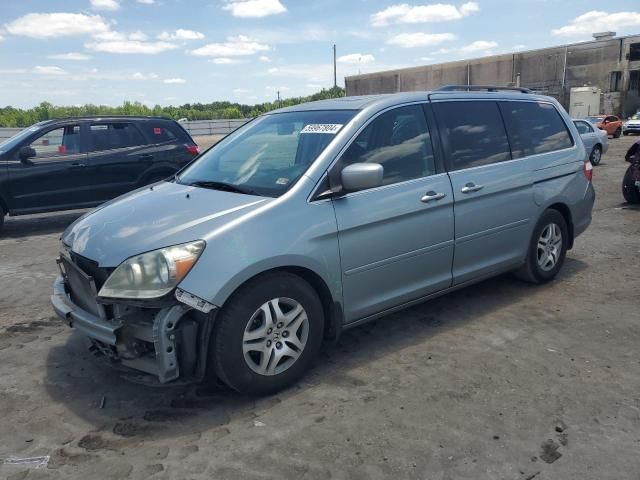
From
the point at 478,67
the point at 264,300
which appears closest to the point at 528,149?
the point at 264,300

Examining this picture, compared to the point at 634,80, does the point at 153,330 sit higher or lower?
lower

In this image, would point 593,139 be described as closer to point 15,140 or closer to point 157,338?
point 15,140

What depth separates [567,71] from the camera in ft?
163

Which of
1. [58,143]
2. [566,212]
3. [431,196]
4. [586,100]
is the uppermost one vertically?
[586,100]

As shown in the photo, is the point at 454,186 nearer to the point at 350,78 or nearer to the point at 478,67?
the point at 478,67

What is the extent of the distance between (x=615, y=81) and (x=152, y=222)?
52.2 m

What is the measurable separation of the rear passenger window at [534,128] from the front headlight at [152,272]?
3249 mm

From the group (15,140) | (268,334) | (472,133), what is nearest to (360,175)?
(268,334)

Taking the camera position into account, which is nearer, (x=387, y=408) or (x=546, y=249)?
(x=387, y=408)

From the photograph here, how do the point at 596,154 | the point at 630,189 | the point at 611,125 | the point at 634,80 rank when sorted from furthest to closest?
the point at 634,80, the point at 611,125, the point at 596,154, the point at 630,189

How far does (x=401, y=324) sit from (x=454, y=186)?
1.24 metres

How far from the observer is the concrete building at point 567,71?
45844 millimetres

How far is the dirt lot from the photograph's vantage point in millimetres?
2785

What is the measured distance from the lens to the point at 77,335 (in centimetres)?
449
